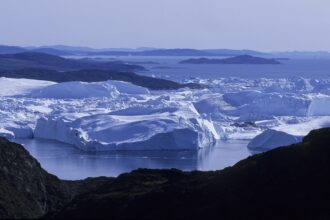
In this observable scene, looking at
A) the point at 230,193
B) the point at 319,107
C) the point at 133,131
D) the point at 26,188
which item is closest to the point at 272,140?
the point at 133,131

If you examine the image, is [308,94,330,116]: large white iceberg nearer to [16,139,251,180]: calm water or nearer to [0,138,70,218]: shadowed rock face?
[16,139,251,180]: calm water

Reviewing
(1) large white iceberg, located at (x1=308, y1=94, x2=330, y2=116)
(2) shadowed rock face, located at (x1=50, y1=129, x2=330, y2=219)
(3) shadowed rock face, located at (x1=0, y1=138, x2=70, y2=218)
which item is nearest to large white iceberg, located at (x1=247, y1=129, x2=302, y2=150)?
(1) large white iceberg, located at (x1=308, y1=94, x2=330, y2=116)

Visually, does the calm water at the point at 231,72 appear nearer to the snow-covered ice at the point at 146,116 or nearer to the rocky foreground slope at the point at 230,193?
the snow-covered ice at the point at 146,116

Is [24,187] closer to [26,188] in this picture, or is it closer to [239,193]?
[26,188]

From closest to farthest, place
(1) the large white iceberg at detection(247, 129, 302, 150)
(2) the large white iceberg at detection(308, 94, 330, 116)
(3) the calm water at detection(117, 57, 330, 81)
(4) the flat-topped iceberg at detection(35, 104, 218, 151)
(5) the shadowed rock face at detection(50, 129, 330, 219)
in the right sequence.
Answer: (5) the shadowed rock face at detection(50, 129, 330, 219)
(1) the large white iceberg at detection(247, 129, 302, 150)
(4) the flat-topped iceberg at detection(35, 104, 218, 151)
(2) the large white iceberg at detection(308, 94, 330, 116)
(3) the calm water at detection(117, 57, 330, 81)

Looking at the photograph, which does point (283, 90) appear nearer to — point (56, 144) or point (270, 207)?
point (56, 144)

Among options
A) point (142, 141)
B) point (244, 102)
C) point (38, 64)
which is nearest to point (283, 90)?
point (244, 102)
